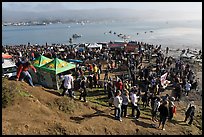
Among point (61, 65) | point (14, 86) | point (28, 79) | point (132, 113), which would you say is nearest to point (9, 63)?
point (61, 65)

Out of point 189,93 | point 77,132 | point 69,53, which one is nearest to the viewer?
point 77,132

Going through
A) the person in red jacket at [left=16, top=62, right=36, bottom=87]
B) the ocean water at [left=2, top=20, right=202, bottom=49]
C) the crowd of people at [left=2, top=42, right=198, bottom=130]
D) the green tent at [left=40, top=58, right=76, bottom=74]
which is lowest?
the ocean water at [left=2, top=20, right=202, bottom=49]

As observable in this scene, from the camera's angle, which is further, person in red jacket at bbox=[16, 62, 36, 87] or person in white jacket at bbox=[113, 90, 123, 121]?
person in red jacket at bbox=[16, 62, 36, 87]

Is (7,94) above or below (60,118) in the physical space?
above

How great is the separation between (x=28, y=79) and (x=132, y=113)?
6.12 m

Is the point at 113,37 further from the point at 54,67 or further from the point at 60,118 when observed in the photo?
the point at 60,118

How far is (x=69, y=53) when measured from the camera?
124ft

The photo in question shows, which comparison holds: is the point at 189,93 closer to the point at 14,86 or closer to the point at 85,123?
the point at 85,123

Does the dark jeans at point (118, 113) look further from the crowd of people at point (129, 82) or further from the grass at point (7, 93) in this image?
the grass at point (7, 93)

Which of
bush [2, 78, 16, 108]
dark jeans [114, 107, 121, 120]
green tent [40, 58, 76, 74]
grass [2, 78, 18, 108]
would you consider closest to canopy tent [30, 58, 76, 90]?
green tent [40, 58, 76, 74]

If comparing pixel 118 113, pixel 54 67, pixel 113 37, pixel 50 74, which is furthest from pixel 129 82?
pixel 113 37

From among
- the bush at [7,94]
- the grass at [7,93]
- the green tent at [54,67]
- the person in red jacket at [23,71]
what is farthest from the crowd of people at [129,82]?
the bush at [7,94]

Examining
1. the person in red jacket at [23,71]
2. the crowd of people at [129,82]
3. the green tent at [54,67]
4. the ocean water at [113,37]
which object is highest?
the person in red jacket at [23,71]

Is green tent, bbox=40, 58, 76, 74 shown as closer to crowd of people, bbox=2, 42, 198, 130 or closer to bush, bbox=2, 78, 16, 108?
crowd of people, bbox=2, 42, 198, 130
